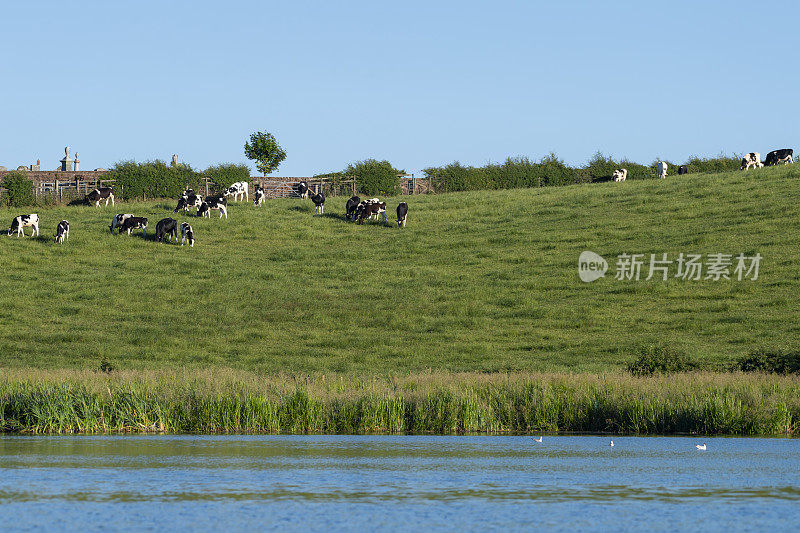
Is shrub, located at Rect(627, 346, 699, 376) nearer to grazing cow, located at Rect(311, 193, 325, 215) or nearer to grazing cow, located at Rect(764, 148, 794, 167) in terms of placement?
grazing cow, located at Rect(311, 193, 325, 215)

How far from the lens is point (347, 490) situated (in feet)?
58.3

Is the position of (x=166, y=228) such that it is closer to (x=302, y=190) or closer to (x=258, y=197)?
(x=258, y=197)

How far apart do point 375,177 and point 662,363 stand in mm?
60451

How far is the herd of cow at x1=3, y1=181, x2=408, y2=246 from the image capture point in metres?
68.0

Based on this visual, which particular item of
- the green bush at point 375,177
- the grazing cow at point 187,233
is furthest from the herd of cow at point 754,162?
the grazing cow at point 187,233

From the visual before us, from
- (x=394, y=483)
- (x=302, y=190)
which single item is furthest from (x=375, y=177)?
(x=394, y=483)

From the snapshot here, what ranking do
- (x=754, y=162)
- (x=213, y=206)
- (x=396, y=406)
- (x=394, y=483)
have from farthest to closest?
1. (x=754, y=162)
2. (x=213, y=206)
3. (x=396, y=406)
4. (x=394, y=483)

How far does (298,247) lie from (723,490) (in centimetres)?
5221

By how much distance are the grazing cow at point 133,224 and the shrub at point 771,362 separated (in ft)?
150

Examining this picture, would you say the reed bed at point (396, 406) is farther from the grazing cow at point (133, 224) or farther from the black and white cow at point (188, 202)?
the black and white cow at point (188, 202)

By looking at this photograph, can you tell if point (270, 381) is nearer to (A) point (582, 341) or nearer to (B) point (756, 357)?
(B) point (756, 357)

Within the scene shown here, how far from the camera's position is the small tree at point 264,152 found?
111562 millimetres

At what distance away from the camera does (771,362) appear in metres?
32.9

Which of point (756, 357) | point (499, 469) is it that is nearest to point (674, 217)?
point (756, 357)
